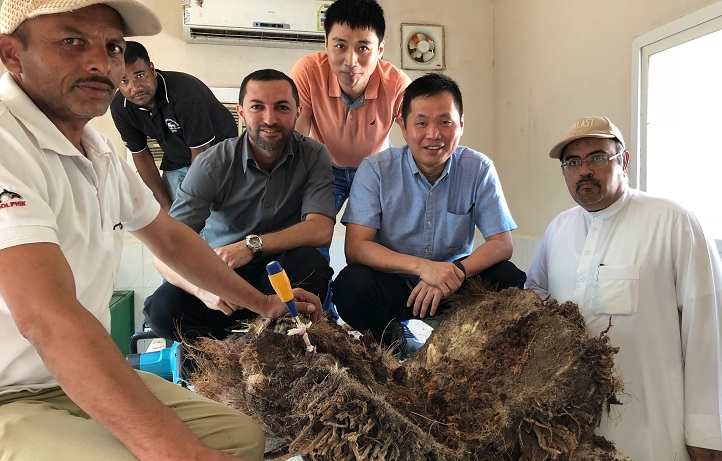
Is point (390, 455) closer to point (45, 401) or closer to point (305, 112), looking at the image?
point (45, 401)

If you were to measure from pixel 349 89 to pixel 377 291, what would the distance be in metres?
0.88

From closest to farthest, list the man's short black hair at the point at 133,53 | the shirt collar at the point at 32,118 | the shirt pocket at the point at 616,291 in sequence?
the shirt collar at the point at 32,118, the shirt pocket at the point at 616,291, the man's short black hair at the point at 133,53

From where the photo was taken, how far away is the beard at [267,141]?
1896 millimetres

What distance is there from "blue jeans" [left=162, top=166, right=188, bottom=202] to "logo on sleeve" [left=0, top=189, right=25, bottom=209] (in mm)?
1662

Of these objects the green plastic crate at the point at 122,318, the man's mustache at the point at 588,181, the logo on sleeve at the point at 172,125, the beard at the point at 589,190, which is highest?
the logo on sleeve at the point at 172,125

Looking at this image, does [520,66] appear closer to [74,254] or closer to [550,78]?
[550,78]

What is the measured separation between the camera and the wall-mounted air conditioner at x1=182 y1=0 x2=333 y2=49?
3.44m

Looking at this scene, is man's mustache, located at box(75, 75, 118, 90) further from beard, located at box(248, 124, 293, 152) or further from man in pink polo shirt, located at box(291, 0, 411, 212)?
man in pink polo shirt, located at box(291, 0, 411, 212)

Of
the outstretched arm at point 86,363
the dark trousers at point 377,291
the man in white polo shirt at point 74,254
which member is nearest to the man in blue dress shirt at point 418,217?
the dark trousers at point 377,291

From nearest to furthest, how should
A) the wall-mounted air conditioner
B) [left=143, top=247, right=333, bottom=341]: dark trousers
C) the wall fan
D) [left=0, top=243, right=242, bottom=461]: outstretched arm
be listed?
[left=0, top=243, right=242, bottom=461]: outstretched arm < [left=143, top=247, right=333, bottom=341]: dark trousers < the wall-mounted air conditioner < the wall fan

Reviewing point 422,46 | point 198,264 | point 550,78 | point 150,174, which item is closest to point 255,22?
point 422,46

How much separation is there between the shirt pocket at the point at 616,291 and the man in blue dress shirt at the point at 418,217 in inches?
11.1

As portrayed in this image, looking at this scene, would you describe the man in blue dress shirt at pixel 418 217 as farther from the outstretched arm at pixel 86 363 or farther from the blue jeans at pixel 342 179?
the outstretched arm at pixel 86 363

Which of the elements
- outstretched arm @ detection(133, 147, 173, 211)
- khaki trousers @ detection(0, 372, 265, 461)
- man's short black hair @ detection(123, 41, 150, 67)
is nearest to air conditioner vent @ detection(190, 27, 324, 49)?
outstretched arm @ detection(133, 147, 173, 211)
